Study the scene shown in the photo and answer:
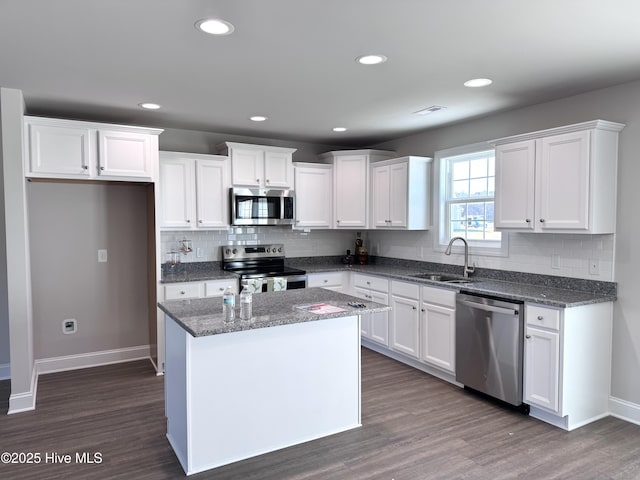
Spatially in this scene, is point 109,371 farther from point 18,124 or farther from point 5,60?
point 5,60

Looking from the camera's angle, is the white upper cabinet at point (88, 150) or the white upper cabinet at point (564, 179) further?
the white upper cabinet at point (88, 150)

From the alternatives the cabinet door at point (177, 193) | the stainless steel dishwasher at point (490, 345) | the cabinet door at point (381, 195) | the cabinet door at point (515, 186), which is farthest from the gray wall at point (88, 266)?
the cabinet door at point (515, 186)

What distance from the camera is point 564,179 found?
3.24 metres

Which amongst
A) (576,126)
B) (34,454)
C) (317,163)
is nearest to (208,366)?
(34,454)

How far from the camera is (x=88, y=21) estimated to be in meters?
2.21

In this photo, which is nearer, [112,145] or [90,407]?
[90,407]

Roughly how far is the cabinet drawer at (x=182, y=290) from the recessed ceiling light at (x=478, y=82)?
9.81 feet

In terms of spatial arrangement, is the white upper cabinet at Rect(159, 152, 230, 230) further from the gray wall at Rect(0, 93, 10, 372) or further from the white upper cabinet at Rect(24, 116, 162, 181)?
the gray wall at Rect(0, 93, 10, 372)

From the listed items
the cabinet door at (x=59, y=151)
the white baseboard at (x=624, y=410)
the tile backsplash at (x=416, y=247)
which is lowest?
the white baseboard at (x=624, y=410)

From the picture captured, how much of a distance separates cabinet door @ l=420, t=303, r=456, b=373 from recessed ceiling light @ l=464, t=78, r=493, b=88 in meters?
1.84

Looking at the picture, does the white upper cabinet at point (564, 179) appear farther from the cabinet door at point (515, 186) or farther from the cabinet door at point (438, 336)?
the cabinet door at point (438, 336)

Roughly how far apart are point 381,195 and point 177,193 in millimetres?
2265

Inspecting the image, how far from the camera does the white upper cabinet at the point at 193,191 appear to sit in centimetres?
441

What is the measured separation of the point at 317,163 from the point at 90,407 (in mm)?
3557
